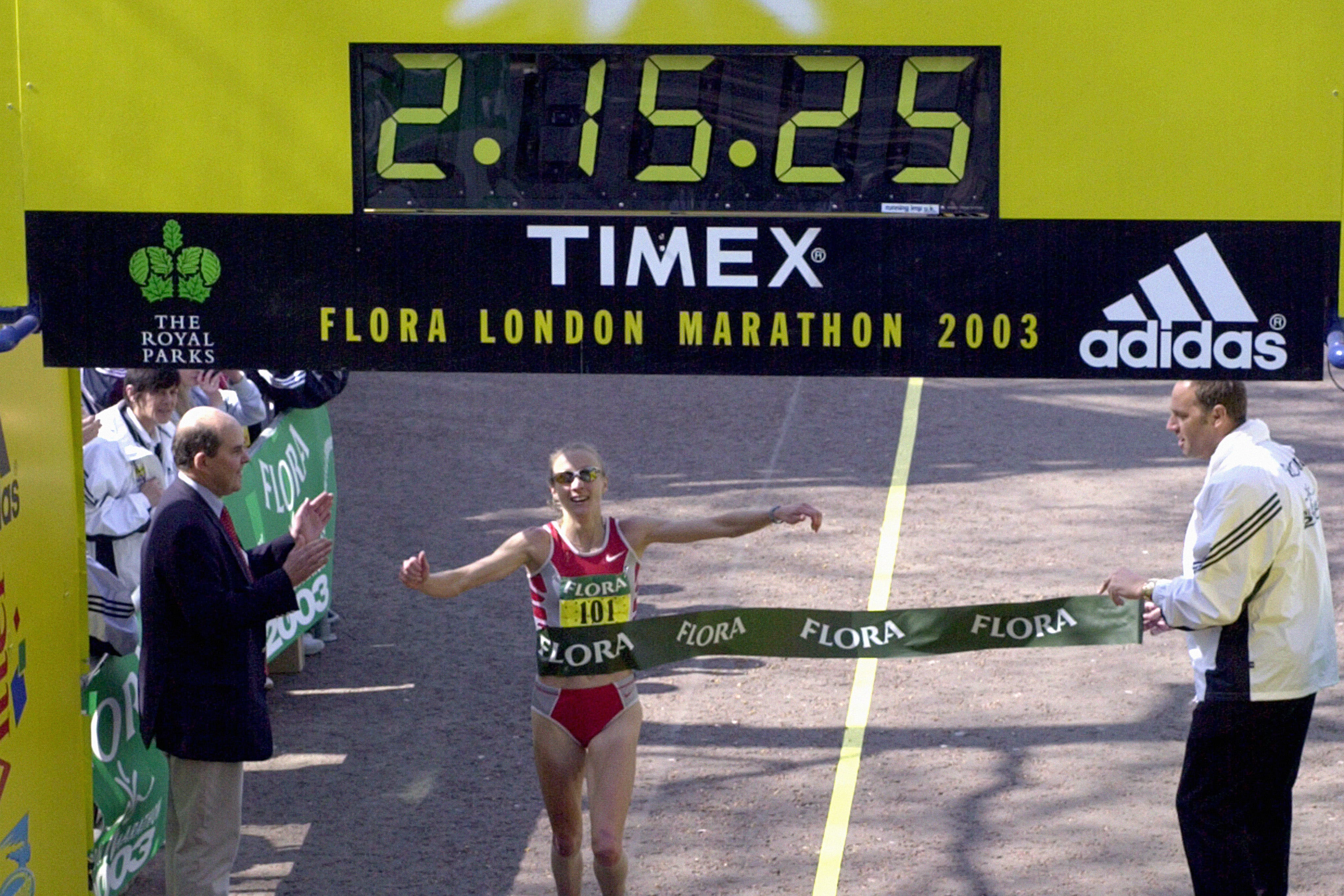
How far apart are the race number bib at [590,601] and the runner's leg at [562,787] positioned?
416 mm

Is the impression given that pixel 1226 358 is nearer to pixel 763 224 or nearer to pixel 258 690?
pixel 763 224

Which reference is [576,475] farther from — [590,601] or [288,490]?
[288,490]

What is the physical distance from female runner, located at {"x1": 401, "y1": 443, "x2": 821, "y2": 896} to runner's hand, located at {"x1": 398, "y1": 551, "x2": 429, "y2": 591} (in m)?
0.06

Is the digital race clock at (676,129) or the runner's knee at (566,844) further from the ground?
the digital race clock at (676,129)

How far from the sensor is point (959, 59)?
5.21 metres

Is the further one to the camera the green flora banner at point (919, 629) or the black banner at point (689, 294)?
the green flora banner at point (919, 629)

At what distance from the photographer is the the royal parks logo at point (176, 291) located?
551 centimetres

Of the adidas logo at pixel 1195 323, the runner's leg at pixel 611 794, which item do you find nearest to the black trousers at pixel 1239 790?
the adidas logo at pixel 1195 323

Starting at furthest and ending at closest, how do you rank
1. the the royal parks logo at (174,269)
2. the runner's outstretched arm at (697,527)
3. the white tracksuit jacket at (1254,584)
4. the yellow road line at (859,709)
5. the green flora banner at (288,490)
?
the green flora banner at (288,490), the yellow road line at (859,709), the runner's outstretched arm at (697,527), the white tracksuit jacket at (1254,584), the the royal parks logo at (174,269)

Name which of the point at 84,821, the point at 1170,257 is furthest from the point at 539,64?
the point at 84,821

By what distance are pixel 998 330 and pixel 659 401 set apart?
13383 millimetres

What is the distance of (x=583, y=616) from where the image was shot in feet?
23.4

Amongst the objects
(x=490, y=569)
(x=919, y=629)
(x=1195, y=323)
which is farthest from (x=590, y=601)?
(x=1195, y=323)

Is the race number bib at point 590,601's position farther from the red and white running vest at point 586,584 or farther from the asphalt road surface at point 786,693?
the asphalt road surface at point 786,693
